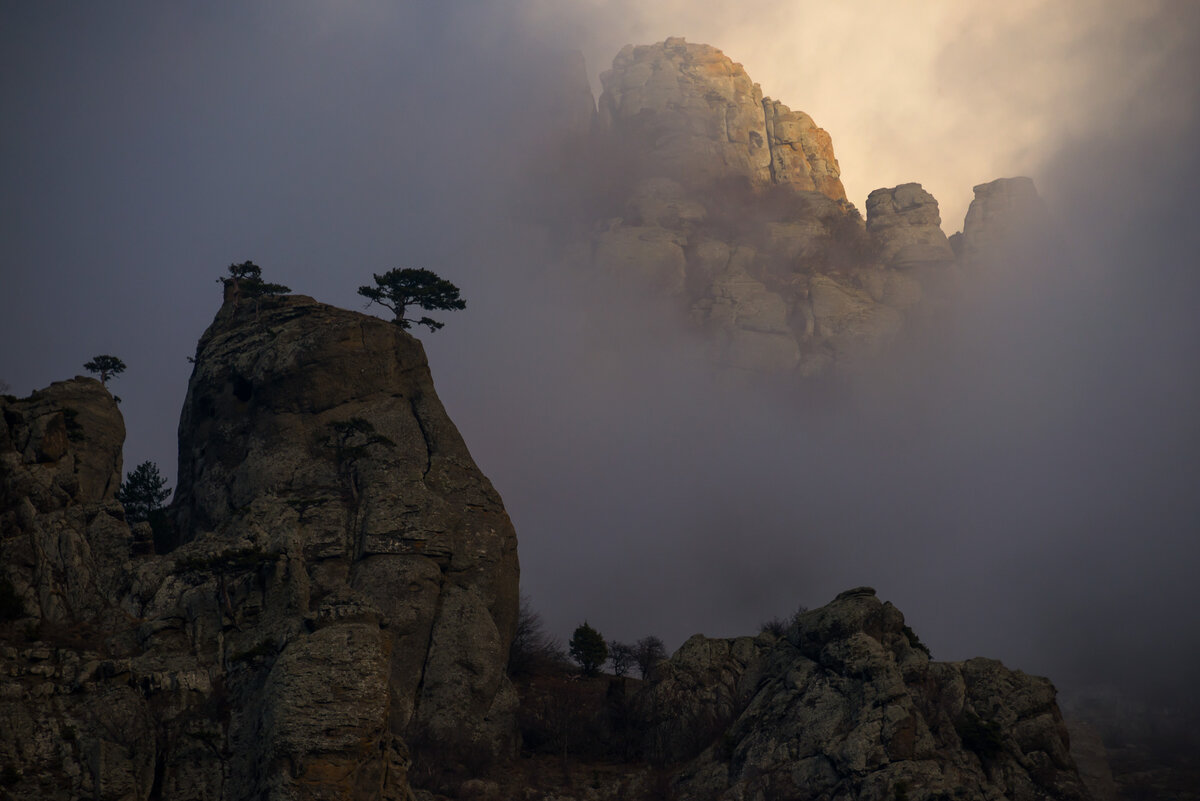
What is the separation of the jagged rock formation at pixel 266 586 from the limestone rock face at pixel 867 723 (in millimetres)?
16645

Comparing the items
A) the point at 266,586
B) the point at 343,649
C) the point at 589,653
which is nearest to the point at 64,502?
the point at 266,586

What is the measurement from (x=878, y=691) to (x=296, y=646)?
121 feet

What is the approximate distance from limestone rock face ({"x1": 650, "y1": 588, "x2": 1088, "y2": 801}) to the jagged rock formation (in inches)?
655

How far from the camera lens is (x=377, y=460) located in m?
76.6

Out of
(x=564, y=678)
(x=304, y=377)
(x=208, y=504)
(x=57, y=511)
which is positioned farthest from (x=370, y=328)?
(x=564, y=678)

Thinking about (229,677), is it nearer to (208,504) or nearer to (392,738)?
(392,738)

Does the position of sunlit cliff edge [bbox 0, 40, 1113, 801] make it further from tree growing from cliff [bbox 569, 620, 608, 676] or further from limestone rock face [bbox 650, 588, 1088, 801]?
tree growing from cliff [bbox 569, 620, 608, 676]

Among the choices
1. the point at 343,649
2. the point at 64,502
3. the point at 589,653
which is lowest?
the point at 343,649

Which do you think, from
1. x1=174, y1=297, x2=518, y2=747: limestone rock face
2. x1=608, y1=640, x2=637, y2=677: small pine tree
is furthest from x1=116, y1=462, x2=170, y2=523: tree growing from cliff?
x1=608, y1=640, x2=637, y2=677: small pine tree

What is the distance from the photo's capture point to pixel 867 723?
195 feet

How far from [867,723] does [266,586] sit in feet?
127

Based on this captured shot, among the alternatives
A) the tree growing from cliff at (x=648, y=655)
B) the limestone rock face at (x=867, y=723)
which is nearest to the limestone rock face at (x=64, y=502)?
the limestone rock face at (x=867, y=723)

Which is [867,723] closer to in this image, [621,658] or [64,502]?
[621,658]

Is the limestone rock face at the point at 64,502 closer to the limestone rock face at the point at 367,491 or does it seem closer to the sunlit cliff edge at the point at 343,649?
the sunlit cliff edge at the point at 343,649
